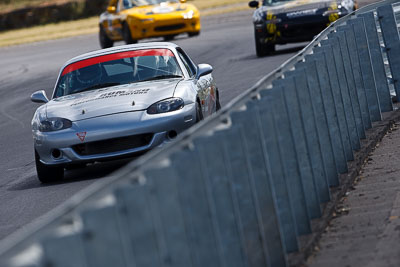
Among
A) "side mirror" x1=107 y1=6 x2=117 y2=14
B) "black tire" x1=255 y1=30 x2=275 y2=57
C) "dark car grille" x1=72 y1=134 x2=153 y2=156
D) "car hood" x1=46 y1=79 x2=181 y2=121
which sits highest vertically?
"side mirror" x1=107 y1=6 x2=117 y2=14

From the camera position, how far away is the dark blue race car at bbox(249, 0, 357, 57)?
21875mm

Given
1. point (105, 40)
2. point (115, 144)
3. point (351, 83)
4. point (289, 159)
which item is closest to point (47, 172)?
point (115, 144)

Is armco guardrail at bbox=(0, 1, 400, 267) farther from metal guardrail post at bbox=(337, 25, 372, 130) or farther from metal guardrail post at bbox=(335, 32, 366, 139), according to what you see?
metal guardrail post at bbox=(337, 25, 372, 130)

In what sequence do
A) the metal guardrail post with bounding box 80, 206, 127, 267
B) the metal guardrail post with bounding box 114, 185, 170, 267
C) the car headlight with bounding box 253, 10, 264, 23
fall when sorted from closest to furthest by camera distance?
the metal guardrail post with bounding box 80, 206, 127, 267 → the metal guardrail post with bounding box 114, 185, 170, 267 → the car headlight with bounding box 253, 10, 264, 23

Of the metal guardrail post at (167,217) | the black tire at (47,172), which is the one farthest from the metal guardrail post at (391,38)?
the metal guardrail post at (167,217)

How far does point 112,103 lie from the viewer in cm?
1073

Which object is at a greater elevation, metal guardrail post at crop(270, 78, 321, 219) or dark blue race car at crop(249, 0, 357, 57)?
metal guardrail post at crop(270, 78, 321, 219)

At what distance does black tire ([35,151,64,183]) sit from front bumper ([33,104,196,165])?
A: 0.10 metres

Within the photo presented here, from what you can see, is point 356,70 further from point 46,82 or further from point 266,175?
point 46,82

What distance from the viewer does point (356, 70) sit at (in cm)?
1023

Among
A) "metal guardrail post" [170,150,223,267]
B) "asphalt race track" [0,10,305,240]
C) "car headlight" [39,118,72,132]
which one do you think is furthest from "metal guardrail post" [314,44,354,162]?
"metal guardrail post" [170,150,223,267]

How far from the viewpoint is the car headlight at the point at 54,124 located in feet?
35.0

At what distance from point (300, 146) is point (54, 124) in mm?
4487

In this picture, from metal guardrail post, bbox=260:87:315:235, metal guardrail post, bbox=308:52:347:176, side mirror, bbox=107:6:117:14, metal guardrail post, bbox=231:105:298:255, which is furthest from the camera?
side mirror, bbox=107:6:117:14
